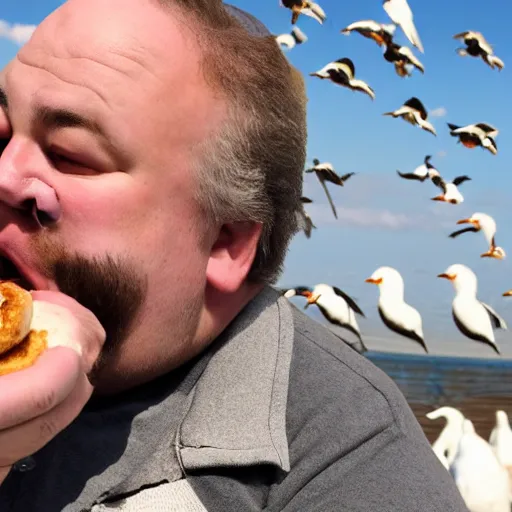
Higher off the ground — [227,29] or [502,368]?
[227,29]

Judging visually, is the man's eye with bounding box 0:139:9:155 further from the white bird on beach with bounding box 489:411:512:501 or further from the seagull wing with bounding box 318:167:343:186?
the seagull wing with bounding box 318:167:343:186

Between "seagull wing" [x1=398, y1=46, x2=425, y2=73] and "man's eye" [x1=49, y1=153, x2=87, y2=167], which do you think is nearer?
"man's eye" [x1=49, y1=153, x2=87, y2=167]

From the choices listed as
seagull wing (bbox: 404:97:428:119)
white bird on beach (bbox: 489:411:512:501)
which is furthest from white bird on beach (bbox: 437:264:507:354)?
seagull wing (bbox: 404:97:428:119)

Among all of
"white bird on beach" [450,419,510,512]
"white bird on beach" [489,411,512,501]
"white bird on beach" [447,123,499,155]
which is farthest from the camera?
"white bird on beach" [447,123,499,155]

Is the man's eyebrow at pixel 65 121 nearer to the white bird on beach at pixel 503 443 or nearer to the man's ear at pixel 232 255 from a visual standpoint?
the man's ear at pixel 232 255

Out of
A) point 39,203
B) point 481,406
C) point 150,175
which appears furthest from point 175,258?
point 481,406

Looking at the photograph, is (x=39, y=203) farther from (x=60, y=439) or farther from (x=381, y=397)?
(x=381, y=397)

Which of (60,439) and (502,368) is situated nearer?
(60,439)
